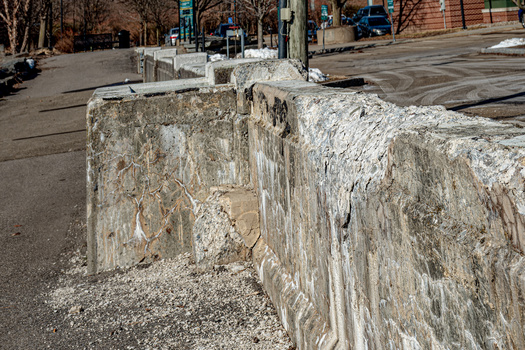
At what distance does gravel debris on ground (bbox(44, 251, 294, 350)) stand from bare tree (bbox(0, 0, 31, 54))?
126 feet

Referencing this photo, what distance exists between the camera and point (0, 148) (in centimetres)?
1073

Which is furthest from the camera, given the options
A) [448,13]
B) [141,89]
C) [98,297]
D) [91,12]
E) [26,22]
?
[91,12]

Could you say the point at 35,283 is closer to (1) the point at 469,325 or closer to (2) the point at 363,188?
(2) the point at 363,188

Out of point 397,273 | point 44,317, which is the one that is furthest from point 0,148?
point 397,273

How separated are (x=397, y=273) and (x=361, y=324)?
1.60 feet

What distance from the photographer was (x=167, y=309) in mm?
3805

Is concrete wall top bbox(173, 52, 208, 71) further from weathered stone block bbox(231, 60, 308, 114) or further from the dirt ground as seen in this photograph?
weathered stone block bbox(231, 60, 308, 114)

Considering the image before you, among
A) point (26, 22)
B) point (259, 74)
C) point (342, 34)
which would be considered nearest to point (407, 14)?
point (342, 34)

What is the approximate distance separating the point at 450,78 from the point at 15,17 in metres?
36.2

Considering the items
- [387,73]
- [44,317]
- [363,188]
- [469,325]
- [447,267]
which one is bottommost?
[44,317]

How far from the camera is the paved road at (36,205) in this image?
4031 mm

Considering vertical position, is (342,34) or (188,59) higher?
(342,34)

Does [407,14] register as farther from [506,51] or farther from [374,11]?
[506,51]

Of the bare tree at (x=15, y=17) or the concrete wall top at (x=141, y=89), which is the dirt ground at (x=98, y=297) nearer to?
the concrete wall top at (x=141, y=89)
